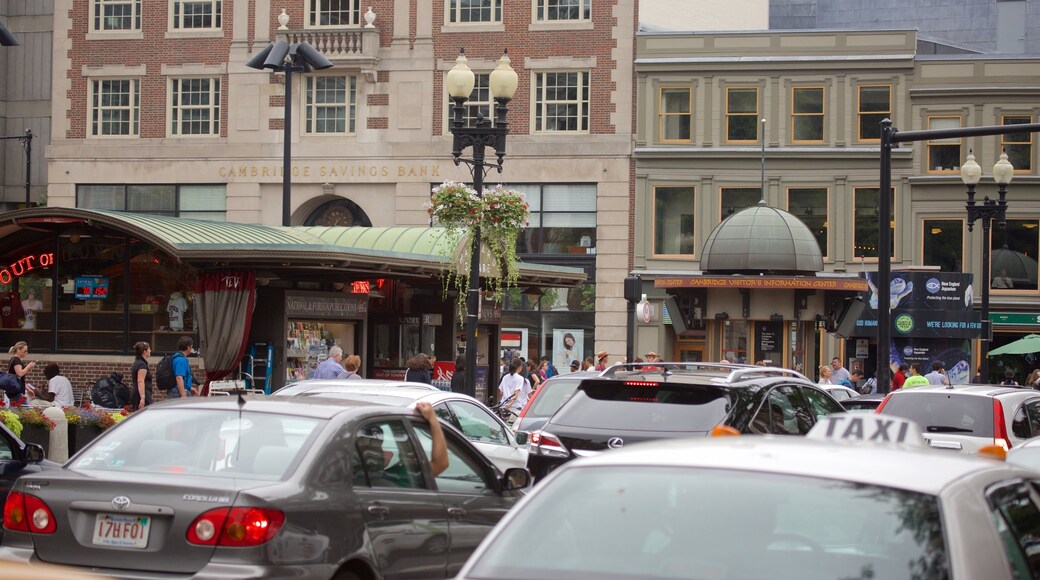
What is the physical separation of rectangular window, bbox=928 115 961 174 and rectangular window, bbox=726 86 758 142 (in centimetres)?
531

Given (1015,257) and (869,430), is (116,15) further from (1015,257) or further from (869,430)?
(869,430)

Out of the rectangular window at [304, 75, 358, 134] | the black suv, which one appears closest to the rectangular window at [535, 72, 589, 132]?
the rectangular window at [304, 75, 358, 134]

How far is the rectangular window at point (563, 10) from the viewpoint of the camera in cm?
4394

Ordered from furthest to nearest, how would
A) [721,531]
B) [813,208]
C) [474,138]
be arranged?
[813,208] < [474,138] < [721,531]

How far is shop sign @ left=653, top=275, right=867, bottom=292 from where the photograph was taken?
100ft

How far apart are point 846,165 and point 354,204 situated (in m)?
15.6

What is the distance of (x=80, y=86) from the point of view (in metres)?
46.5

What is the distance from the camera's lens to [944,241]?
42.8 metres

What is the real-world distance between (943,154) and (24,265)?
28738 mm

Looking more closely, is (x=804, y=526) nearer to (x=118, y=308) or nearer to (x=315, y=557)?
(x=315, y=557)

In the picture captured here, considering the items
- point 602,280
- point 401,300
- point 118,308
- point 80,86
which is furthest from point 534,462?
point 80,86

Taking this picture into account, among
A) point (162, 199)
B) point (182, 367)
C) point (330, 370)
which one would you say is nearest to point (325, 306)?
point (330, 370)

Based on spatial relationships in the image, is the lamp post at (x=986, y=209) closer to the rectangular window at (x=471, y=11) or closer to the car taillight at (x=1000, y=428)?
the car taillight at (x=1000, y=428)

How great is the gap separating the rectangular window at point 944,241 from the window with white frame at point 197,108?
22.7m
